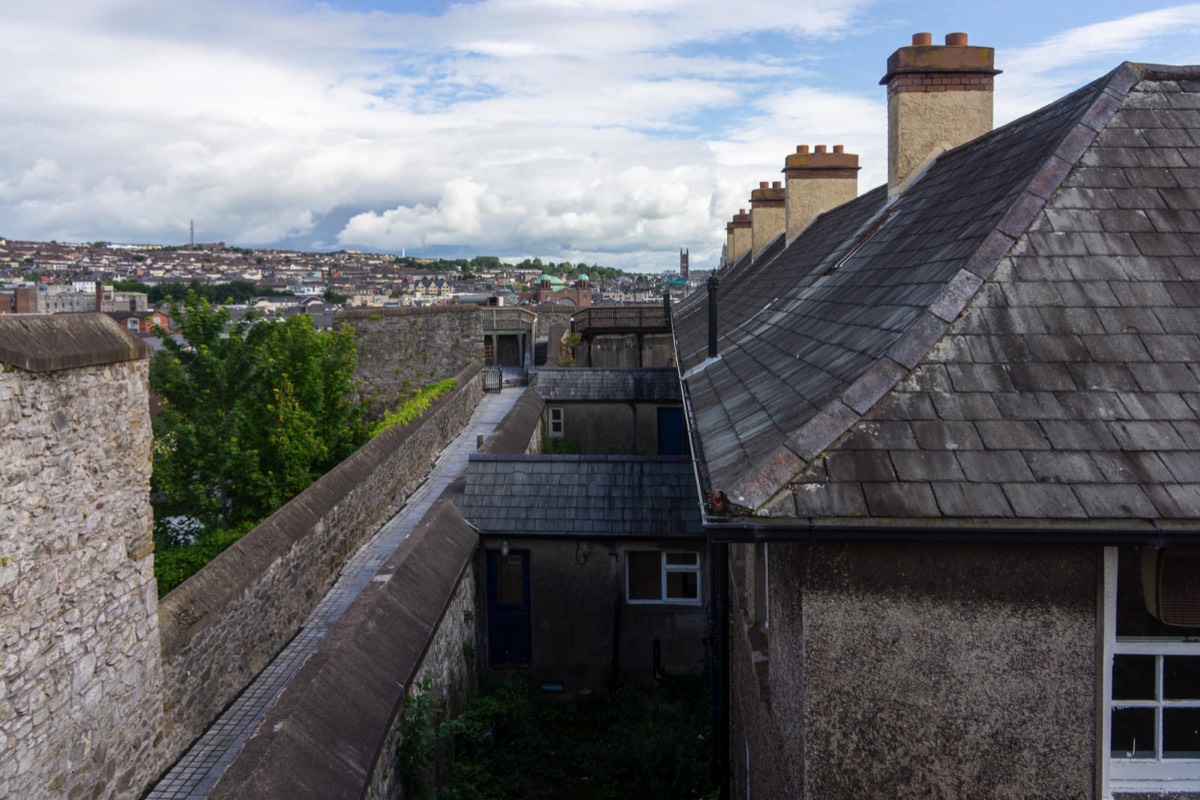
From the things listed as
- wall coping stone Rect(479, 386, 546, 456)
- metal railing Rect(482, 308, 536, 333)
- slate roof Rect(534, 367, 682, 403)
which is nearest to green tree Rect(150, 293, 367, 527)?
wall coping stone Rect(479, 386, 546, 456)

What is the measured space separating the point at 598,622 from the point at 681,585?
1.26 m

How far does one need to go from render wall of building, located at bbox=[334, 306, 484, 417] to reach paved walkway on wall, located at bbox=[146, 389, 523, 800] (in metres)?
14.3

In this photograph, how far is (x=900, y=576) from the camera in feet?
14.5

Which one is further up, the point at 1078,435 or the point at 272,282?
the point at 272,282

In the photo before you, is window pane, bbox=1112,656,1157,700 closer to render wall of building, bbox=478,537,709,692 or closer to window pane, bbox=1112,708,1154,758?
window pane, bbox=1112,708,1154,758

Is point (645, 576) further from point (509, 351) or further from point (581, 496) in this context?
point (509, 351)

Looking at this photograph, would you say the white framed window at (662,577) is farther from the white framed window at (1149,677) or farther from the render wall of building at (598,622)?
the white framed window at (1149,677)

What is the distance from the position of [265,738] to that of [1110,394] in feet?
17.4

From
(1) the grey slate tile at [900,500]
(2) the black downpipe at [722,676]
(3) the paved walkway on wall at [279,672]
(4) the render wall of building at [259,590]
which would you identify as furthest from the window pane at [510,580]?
(1) the grey slate tile at [900,500]

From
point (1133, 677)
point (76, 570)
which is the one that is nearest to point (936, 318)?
point (1133, 677)


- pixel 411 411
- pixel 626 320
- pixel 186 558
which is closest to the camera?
pixel 186 558

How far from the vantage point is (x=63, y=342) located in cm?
690

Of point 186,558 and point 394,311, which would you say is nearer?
point 186,558

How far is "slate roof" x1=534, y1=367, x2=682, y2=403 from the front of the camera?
22.6 metres
